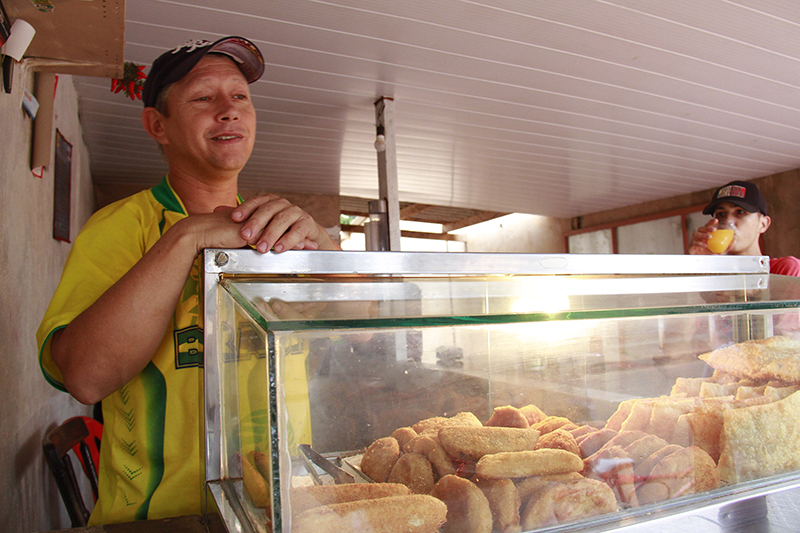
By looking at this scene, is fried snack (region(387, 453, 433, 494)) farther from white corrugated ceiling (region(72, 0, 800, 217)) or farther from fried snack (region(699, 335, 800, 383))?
white corrugated ceiling (region(72, 0, 800, 217))

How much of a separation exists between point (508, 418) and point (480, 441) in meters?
0.07

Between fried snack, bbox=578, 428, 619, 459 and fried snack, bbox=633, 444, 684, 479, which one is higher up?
fried snack, bbox=578, 428, 619, 459

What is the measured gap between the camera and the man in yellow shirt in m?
0.65

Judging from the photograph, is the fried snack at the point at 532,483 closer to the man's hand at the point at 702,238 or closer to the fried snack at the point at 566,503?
the fried snack at the point at 566,503

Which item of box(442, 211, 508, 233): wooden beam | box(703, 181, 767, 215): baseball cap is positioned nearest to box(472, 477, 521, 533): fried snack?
box(703, 181, 767, 215): baseball cap

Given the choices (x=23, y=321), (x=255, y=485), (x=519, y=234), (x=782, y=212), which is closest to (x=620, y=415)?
(x=255, y=485)

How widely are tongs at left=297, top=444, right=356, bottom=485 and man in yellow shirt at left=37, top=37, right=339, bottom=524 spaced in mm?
199

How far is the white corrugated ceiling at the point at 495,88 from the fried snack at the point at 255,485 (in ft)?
8.61

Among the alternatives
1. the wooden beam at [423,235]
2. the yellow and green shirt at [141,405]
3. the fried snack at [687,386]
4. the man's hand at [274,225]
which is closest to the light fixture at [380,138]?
the yellow and green shirt at [141,405]

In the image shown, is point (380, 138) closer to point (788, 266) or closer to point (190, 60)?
point (788, 266)

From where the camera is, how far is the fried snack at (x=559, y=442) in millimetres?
562

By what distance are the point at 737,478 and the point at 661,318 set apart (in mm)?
237

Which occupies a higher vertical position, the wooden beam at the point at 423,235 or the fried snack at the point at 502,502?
the wooden beam at the point at 423,235

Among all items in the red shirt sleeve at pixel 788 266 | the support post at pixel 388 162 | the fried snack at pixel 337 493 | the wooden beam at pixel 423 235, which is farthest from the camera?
the wooden beam at pixel 423 235
